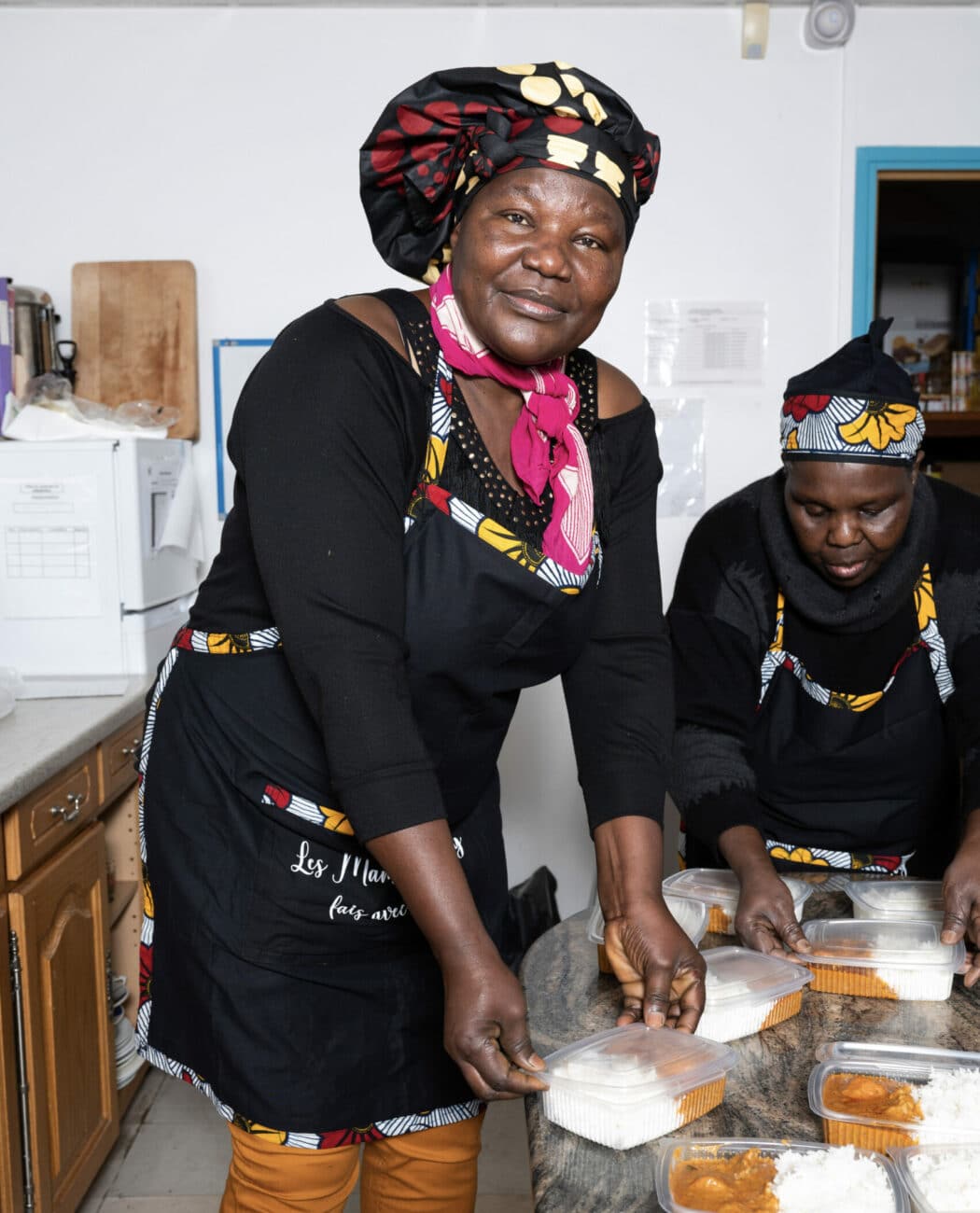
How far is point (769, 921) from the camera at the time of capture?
1410 millimetres

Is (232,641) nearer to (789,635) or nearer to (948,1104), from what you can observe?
(948,1104)

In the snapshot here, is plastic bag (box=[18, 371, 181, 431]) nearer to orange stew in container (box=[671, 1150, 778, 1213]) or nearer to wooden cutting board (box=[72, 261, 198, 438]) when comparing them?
wooden cutting board (box=[72, 261, 198, 438])

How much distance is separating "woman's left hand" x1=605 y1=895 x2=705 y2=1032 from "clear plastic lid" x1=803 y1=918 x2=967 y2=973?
0.23 metres

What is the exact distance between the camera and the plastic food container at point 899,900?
1.49 m

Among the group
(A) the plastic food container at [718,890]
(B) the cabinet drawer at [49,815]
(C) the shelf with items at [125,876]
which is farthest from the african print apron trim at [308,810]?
(C) the shelf with items at [125,876]

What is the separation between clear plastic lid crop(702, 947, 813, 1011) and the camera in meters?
1.20

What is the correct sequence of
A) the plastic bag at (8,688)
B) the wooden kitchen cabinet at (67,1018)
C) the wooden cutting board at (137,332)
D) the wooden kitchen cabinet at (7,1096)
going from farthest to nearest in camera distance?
the wooden cutting board at (137,332), the plastic bag at (8,688), the wooden kitchen cabinet at (67,1018), the wooden kitchen cabinet at (7,1096)

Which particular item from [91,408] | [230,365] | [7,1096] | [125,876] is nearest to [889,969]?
[7,1096]

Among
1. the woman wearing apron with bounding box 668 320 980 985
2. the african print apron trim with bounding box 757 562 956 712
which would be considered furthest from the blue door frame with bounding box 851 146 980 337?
the african print apron trim with bounding box 757 562 956 712

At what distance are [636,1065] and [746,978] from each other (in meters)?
0.25

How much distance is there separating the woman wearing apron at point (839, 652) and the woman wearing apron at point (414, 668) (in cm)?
43

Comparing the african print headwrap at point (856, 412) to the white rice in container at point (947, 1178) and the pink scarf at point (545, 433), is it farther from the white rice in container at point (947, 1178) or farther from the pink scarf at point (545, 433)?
the white rice in container at point (947, 1178)

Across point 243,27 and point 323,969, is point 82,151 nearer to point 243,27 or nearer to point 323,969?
point 243,27

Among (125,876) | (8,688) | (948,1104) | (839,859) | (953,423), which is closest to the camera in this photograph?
(948,1104)
